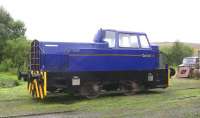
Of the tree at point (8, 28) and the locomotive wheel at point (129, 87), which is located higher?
the tree at point (8, 28)

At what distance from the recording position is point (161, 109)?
40.7ft

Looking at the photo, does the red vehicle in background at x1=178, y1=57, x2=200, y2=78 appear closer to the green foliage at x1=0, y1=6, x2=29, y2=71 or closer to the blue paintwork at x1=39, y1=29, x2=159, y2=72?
the green foliage at x1=0, y1=6, x2=29, y2=71

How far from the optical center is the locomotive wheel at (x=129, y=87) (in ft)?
57.0

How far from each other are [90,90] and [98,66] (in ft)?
3.19

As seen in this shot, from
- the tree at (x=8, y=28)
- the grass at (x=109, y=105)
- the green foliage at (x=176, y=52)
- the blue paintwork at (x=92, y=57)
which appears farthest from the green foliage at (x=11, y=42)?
the green foliage at (x=176, y=52)

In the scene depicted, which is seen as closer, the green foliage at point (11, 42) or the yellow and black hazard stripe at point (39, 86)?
the yellow and black hazard stripe at point (39, 86)

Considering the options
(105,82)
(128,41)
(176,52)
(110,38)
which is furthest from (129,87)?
(176,52)

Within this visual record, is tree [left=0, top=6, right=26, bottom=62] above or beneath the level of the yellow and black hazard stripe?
above

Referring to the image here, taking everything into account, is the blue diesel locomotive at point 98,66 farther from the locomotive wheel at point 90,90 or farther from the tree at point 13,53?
the tree at point 13,53

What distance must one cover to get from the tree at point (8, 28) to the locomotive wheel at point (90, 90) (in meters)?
25.8

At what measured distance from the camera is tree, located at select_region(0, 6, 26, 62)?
4133 centimetres

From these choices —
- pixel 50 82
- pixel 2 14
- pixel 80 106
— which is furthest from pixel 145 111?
pixel 2 14

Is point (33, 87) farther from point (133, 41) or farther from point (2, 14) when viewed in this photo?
point (2, 14)

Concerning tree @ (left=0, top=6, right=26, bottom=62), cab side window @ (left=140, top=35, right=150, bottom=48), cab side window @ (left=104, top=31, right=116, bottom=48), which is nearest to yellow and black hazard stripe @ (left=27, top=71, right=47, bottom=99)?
cab side window @ (left=104, top=31, right=116, bottom=48)
